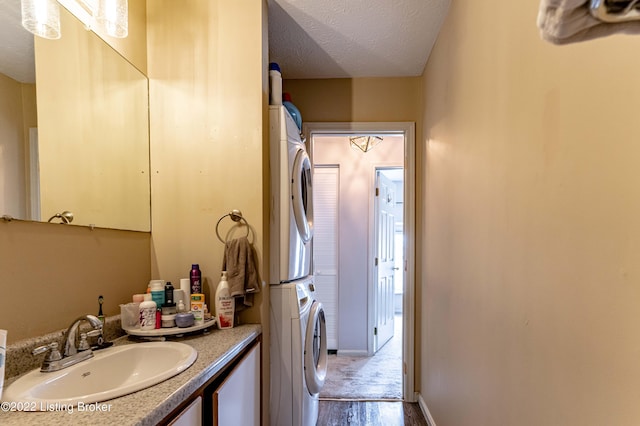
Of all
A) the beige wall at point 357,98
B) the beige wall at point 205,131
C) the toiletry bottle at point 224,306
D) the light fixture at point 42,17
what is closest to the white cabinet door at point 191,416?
the toiletry bottle at point 224,306

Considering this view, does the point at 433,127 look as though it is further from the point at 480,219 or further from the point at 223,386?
the point at 223,386

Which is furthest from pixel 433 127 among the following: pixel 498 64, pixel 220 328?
pixel 220 328

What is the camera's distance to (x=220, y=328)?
4.93ft

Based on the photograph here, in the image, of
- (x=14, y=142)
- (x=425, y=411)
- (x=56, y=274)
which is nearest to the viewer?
(x=14, y=142)

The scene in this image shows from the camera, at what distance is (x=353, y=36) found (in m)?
2.08

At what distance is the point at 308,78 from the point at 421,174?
1154 mm

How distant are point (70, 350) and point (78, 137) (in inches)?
29.7

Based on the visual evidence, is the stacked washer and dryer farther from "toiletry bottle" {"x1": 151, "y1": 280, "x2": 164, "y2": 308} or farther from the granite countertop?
the granite countertop

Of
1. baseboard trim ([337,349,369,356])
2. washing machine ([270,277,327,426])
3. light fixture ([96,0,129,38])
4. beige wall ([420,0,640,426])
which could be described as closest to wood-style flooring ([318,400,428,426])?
washing machine ([270,277,327,426])

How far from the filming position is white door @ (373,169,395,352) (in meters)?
3.67

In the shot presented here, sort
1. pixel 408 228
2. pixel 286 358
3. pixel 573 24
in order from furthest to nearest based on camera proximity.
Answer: pixel 408 228
pixel 286 358
pixel 573 24

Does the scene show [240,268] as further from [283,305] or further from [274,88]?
[274,88]

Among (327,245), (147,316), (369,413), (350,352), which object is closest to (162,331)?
(147,316)

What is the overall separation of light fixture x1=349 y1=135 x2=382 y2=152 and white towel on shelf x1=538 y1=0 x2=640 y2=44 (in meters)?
3.17
